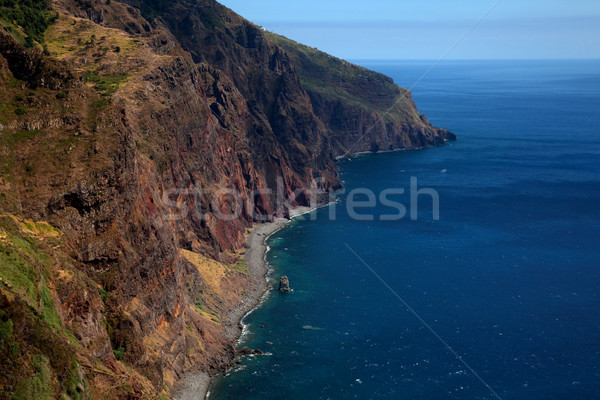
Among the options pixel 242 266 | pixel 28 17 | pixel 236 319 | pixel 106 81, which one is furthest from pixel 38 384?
pixel 28 17

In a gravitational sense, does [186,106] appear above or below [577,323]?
above

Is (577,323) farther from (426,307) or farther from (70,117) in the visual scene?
(70,117)

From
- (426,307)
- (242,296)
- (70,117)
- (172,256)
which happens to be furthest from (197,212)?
(70,117)

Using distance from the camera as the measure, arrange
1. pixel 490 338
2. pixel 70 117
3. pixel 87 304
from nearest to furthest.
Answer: pixel 87 304
pixel 70 117
pixel 490 338

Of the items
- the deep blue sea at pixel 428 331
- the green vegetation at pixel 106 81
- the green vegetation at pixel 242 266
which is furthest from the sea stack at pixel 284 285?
the green vegetation at pixel 106 81

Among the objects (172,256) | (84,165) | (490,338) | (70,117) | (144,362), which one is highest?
(70,117)

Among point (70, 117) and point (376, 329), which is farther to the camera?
point (376, 329)

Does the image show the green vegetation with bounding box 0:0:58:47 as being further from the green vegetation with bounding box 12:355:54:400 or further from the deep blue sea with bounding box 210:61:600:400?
the green vegetation with bounding box 12:355:54:400

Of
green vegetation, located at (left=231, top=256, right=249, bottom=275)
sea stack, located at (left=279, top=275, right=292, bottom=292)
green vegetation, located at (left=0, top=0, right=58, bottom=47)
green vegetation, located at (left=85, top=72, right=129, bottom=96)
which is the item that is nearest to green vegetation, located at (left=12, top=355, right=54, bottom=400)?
green vegetation, located at (left=85, top=72, right=129, bottom=96)

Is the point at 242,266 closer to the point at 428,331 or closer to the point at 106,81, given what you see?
the point at 428,331
